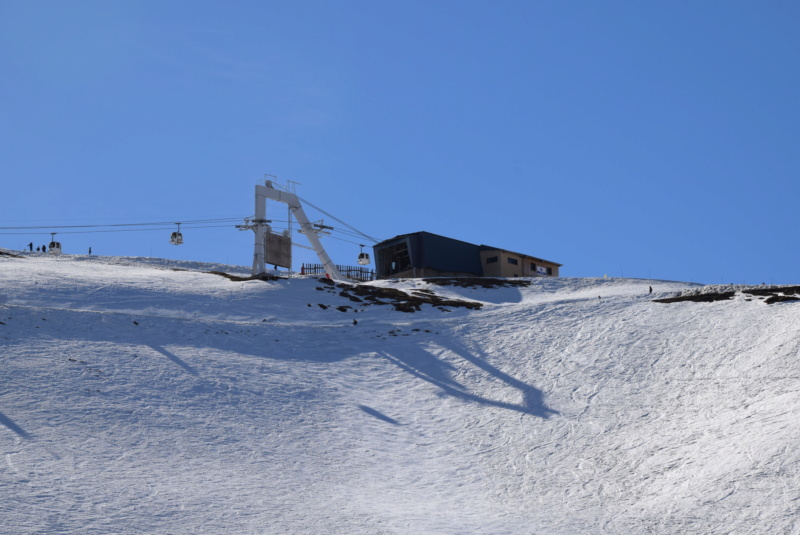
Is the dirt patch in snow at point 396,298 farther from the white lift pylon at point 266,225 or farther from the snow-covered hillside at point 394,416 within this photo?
the white lift pylon at point 266,225

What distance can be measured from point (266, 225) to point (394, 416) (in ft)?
86.4

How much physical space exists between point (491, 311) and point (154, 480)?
2342 cm

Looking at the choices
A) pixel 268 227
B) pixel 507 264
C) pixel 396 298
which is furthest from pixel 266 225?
pixel 507 264

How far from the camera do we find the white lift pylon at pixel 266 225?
51.9m

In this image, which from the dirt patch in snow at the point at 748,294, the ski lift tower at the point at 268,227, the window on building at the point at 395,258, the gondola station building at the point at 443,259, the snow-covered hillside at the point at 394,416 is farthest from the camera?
the window on building at the point at 395,258

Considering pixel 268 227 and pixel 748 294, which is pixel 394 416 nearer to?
pixel 748 294

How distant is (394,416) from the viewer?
28.1 metres

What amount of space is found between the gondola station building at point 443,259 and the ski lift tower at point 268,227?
234 inches

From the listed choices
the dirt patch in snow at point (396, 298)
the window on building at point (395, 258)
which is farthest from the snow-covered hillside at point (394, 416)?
the window on building at point (395, 258)

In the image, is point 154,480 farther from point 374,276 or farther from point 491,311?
point 374,276

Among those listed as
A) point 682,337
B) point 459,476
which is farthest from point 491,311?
point 459,476

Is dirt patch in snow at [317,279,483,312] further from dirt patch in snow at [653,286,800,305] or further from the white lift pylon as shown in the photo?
dirt patch in snow at [653,286,800,305]

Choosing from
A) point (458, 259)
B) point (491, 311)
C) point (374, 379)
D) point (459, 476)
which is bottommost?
point (459, 476)

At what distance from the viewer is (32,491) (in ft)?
63.5
